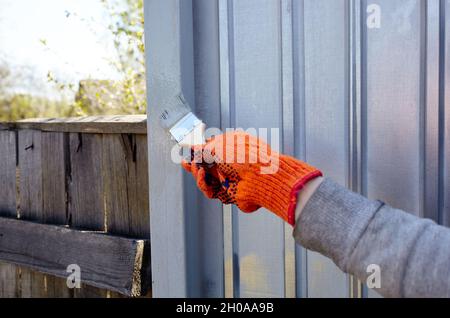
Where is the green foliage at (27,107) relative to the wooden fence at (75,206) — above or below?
above

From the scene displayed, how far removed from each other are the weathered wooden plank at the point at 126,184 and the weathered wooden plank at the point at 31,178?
443 mm

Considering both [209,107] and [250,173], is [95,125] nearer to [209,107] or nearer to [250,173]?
[209,107]

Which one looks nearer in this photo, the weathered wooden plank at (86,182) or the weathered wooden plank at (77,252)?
the weathered wooden plank at (77,252)

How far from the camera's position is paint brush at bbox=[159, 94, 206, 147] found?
123 cm

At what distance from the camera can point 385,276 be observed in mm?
856

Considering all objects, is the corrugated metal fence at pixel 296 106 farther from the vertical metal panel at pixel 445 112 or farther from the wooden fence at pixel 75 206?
the wooden fence at pixel 75 206

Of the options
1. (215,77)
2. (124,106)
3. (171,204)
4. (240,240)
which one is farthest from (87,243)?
(124,106)

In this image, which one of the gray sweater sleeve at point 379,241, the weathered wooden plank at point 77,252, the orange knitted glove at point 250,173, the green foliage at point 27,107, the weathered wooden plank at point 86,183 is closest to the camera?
the gray sweater sleeve at point 379,241

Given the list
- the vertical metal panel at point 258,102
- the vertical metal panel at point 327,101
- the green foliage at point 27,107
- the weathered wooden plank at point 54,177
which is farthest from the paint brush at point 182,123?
the green foliage at point 27,107

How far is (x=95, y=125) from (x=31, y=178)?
0.51 metres

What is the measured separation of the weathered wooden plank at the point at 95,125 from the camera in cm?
175

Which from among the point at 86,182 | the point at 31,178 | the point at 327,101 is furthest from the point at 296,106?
the point at 31,178

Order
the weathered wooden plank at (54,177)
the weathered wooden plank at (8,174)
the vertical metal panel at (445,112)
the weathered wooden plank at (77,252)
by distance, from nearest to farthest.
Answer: the vertical metal panel at (445,112)
the weathered wooden plank at (77,252)
the weathered wooden plank at (54,177)
the weathered wooden plank at (8,174)
